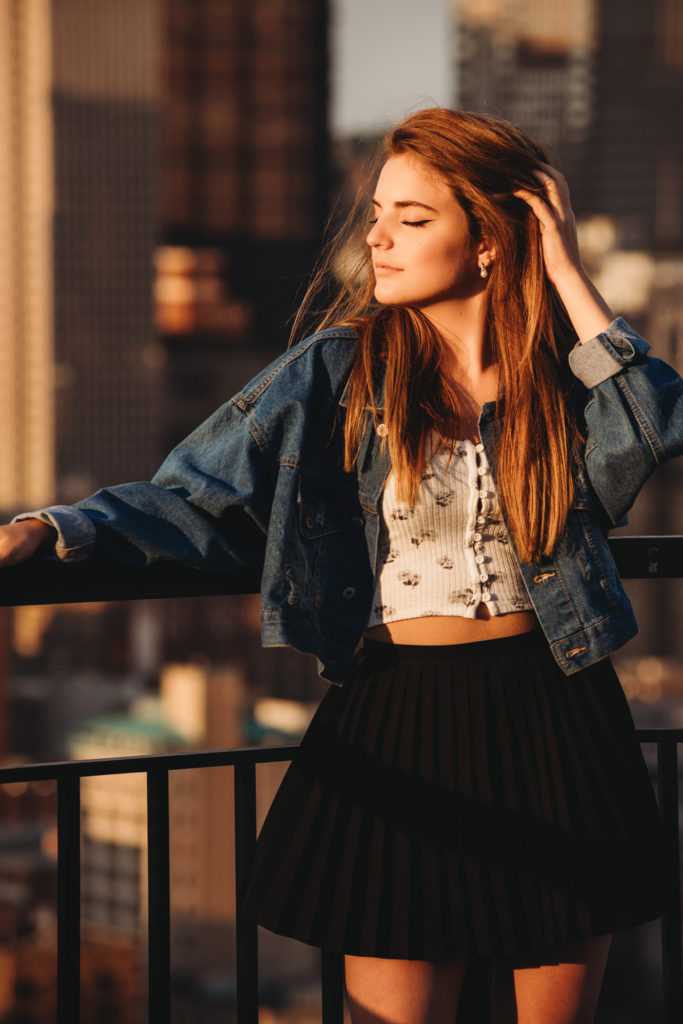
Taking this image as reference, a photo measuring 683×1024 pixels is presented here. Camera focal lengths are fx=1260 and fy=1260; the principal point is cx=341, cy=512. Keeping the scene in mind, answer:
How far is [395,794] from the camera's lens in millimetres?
2021

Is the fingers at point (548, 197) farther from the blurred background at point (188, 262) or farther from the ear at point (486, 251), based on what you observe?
the blurred background at point (188, 262)

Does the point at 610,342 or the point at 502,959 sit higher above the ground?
the point at 610,342

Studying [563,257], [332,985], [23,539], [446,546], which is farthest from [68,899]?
[563,257]

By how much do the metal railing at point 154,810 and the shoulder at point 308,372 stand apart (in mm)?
326

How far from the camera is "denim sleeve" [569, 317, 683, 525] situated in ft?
7.02

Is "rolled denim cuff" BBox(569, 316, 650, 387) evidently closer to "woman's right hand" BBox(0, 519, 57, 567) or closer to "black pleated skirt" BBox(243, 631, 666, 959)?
"black pleated skirt" BBox(243, 631, 666, 959)

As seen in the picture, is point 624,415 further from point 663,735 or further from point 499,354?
point 663,735

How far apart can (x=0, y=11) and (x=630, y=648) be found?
265 feet

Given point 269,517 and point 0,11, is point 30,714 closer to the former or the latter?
point 0,11

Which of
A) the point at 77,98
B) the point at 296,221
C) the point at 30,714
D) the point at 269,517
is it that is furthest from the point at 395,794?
the point at 77,98

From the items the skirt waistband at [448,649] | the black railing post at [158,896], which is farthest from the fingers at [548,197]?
the black railing post at [158,896]

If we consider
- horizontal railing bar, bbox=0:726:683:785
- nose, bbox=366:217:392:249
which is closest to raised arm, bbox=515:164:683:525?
nose, bbox=366:217:392:249

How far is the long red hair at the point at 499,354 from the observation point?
2.11 meters

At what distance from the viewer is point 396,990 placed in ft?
6.50
